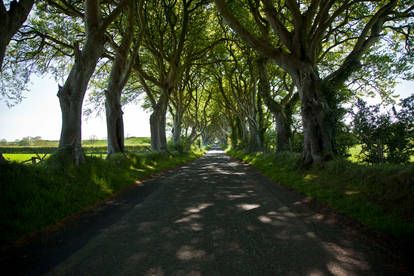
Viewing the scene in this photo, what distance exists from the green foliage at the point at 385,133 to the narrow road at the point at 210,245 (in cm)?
470

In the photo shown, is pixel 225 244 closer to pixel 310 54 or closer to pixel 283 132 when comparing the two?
pixel 310 54

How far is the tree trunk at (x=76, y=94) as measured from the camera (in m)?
7.54

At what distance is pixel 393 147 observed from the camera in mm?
7539

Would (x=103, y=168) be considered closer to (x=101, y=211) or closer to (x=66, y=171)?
(x=66, y=171)

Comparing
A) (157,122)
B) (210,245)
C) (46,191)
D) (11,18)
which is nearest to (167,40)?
(157,122)

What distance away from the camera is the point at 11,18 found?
5.48m

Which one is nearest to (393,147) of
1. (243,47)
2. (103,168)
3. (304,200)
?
(304,200)

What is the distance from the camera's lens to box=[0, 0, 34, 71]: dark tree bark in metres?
5.26

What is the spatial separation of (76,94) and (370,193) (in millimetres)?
9107

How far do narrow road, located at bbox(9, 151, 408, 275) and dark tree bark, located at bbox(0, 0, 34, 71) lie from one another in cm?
480

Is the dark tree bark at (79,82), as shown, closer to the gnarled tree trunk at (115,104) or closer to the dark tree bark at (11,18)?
the dark tree bark at (11,18)

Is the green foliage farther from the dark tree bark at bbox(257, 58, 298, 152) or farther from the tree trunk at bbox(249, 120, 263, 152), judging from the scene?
the tree trunk at bbox(249, 120, 263, 152)

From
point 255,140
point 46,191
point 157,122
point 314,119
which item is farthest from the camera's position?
point 255,140

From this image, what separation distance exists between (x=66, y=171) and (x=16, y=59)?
904cm
